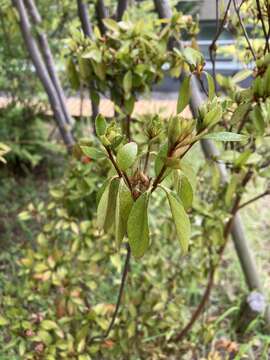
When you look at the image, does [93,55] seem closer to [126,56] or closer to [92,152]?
[126,56]

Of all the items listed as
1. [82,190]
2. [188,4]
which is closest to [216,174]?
[82,190]

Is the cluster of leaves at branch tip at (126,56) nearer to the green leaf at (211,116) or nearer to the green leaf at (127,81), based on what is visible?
the green leaf at (127,81)

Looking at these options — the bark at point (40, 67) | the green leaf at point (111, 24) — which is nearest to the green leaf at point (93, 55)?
the green leaf at point (111, 24)

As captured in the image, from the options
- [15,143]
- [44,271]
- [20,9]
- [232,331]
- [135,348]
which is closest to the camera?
[44,271]

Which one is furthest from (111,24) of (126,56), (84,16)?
(84,16)

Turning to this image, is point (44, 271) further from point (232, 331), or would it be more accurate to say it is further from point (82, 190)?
point (232, 331)
